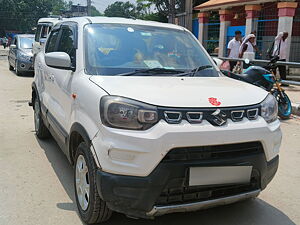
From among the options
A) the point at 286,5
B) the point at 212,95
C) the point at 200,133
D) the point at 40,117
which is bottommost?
the point at 40,117

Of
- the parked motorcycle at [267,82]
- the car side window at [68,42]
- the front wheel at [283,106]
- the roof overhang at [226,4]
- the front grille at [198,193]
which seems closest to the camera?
the front grille at [198,193]

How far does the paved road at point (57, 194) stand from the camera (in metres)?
3.26

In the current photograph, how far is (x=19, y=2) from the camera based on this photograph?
71.6 m

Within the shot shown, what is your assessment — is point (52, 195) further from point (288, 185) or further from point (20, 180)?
point (288, 185)

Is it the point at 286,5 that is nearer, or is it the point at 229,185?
the point at 229,185

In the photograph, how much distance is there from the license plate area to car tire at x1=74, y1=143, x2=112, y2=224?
756mm

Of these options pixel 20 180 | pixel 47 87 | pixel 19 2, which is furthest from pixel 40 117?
pixel 19 2

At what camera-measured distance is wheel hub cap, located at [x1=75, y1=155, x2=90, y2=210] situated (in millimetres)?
3079

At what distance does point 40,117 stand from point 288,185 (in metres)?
3.45

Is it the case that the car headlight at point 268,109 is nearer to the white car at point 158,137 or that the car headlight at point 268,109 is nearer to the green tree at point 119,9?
the white car at point 158,137

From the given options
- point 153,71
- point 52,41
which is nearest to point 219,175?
point 153,71

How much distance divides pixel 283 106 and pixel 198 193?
216 inches

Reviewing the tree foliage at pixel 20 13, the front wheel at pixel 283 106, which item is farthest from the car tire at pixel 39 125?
the tree foliage at pixel 20 13

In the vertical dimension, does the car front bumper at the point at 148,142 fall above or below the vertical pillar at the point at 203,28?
below
